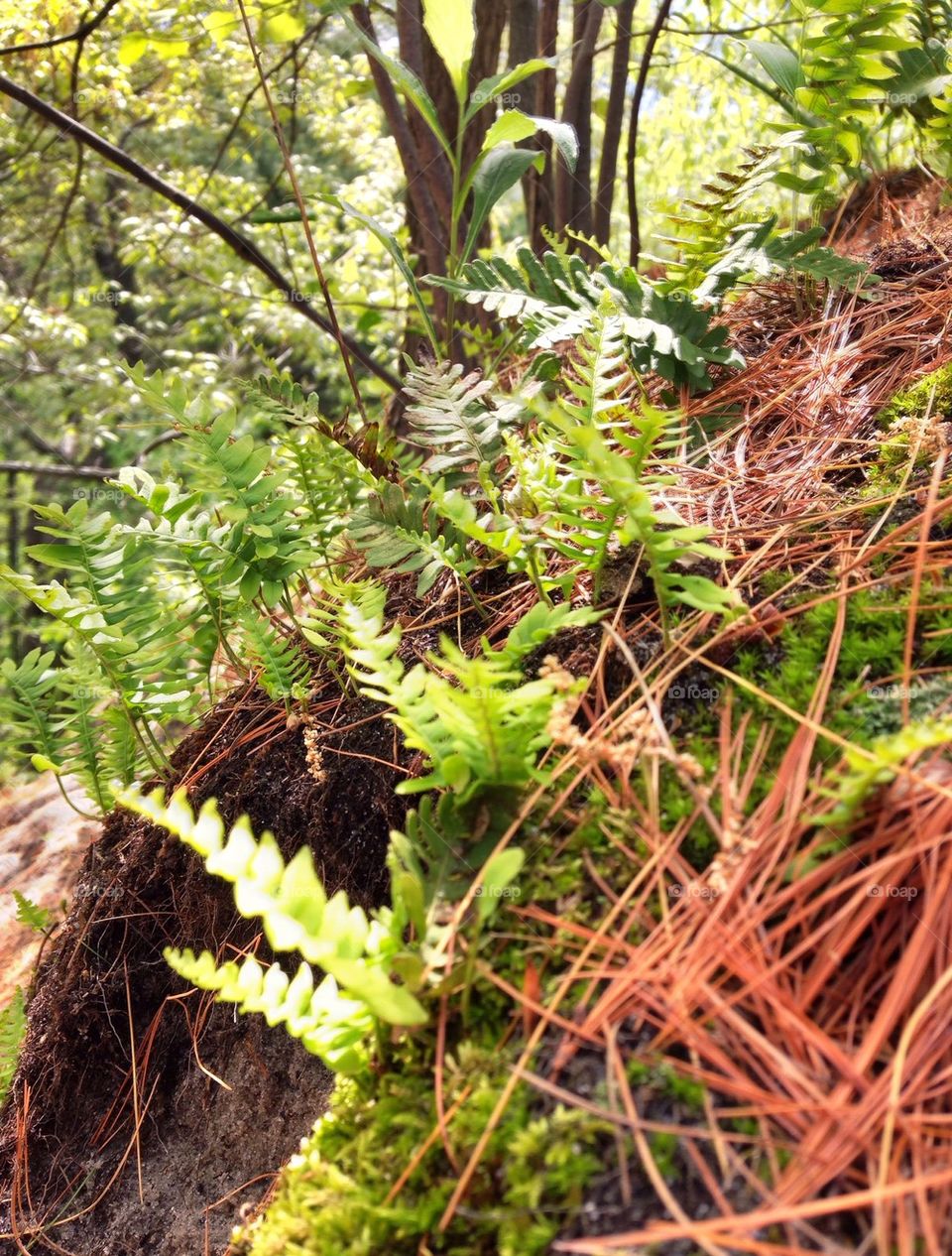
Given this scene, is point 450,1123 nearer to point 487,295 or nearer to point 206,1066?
point 206,1066

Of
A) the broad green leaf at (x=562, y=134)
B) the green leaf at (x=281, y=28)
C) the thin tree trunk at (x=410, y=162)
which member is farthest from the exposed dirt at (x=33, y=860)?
the green leaf at (x=281, y=28)

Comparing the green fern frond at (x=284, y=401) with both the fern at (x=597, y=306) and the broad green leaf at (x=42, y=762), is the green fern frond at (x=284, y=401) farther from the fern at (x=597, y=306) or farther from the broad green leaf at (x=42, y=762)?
the broad green leaf at (x=42, y=762)

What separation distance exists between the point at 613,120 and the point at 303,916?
3179 mm

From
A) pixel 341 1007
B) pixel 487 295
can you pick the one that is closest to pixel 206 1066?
pixel 341 1007

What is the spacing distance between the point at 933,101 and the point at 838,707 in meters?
→ 2.02

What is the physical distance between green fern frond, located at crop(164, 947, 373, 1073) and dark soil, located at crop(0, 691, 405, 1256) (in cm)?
51

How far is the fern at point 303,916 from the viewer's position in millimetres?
1038

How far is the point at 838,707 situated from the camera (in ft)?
4.38

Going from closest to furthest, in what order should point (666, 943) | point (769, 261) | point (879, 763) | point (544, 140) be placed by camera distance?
point (879, 763) → point (666, 943) → point (769, 261) → point (544, 140)

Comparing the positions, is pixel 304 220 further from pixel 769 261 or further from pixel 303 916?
pixel 303 916

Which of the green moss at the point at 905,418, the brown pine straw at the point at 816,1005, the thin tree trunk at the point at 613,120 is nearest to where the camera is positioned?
the brown pine straw at the point at 816,1005

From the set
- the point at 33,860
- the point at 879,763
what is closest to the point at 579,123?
the point at 879,763

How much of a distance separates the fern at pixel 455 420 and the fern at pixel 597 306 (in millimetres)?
168

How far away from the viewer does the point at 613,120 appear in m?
3.18
